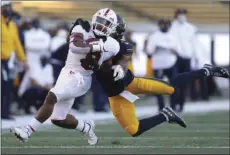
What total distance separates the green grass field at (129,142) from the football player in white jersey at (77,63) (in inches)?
18.0

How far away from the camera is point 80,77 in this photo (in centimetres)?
798

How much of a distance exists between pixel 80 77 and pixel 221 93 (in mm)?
11992

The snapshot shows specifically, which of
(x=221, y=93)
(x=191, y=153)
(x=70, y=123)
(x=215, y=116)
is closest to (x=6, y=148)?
(x=70, y=123)

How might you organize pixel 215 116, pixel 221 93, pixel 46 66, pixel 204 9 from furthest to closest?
1. pixel 221 93
2. pixel 204 9
3. pixel 46 66
4. pixel 215 116

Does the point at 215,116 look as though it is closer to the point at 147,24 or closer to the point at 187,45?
the point at 187,45

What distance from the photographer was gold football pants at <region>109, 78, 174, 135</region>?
318 inches

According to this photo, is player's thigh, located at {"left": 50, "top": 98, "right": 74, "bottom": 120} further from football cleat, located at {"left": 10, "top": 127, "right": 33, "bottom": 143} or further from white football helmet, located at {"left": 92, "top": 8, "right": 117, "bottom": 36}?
white football helmet, located at {"left": 92, "top": 8, "right": 117, "bottom": 36}

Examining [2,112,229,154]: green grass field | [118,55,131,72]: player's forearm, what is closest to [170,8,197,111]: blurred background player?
[2,112,229,154]: green grass field

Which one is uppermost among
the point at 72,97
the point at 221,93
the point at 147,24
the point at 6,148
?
the point at 72,97

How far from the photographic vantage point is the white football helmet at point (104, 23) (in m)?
7.88

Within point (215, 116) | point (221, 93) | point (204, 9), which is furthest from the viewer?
point (221, 93)

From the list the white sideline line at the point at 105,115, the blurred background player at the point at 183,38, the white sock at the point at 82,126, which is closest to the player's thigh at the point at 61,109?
the white sock at the point at 82,126

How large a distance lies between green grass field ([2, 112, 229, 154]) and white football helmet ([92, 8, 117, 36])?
1.14 m

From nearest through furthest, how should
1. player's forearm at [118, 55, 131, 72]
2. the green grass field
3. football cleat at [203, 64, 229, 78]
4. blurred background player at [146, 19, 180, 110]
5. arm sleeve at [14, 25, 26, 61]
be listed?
player's forearm at [118, 55, 131, 72] < the green grass field < football cleat at [203, 64, 229, 78] < arm sleeve at [14, 25, 26, 61] < blurred background player at [146, 19, 180, 110]
